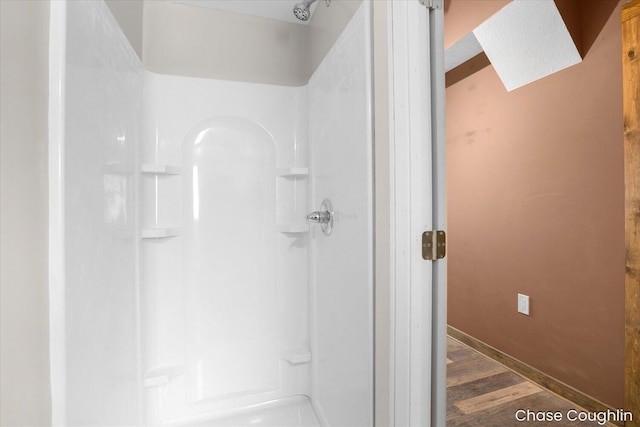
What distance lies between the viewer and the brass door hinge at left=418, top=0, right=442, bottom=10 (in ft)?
2.89

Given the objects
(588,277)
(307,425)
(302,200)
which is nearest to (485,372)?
(588,277)

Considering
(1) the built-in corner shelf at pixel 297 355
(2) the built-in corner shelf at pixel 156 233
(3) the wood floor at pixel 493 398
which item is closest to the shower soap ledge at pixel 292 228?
(2) the built-in corner shelf at pixel 156 233

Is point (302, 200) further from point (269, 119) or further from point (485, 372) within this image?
point (485, 372)

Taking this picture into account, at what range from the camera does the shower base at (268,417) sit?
1.49 meters

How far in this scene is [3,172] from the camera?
0.60 m

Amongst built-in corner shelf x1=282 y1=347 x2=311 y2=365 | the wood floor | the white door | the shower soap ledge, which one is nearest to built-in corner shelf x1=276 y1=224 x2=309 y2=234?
the shower soap ledge

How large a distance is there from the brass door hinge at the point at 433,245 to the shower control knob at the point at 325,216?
501 mm

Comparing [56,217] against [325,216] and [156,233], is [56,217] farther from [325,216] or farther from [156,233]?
[325,216]

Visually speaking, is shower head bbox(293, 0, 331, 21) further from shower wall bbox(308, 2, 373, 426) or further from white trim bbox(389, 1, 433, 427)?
white trim bbox(389, 1, 433, 427)

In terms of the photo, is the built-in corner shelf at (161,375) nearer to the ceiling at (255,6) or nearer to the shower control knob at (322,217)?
the shower control knob at (322,217)

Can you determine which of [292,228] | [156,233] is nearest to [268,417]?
[292,228]

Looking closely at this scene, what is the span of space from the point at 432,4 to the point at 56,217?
1.11 m

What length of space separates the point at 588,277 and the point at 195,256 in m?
1.95

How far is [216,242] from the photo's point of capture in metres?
1.58
